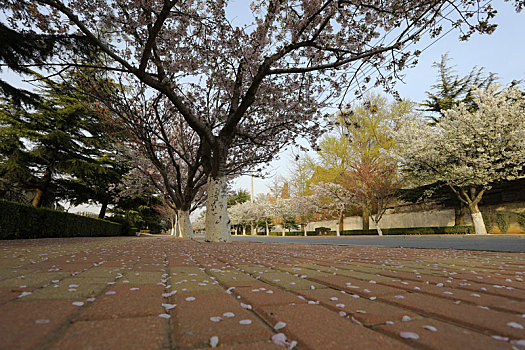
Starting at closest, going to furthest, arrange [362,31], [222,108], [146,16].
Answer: [146,16]
[362,31]
[222,108]

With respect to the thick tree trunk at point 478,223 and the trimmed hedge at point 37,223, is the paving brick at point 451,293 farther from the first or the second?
the thick tree trunk at point 478,223

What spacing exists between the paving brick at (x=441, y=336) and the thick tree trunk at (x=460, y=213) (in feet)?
79.3

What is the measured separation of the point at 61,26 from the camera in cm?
669

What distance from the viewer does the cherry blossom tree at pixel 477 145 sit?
48.9 ft

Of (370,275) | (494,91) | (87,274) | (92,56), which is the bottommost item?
(370,275)

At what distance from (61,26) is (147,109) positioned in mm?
6188

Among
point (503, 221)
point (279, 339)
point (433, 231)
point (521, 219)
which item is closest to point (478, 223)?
point (433, 231)

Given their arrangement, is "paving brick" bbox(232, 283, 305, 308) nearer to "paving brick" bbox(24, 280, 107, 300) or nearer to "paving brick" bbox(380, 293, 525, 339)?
"paving brick" bbox(380, 293, 525, 339)

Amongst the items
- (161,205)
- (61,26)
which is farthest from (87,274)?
(161,205)

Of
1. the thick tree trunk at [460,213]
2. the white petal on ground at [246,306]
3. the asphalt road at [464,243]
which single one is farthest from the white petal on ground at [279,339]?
the thick tree trunk at [460,213]

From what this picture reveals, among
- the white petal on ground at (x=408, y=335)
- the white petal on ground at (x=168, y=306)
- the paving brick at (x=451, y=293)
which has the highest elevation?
the white petal on ground at (x=168, y=306)

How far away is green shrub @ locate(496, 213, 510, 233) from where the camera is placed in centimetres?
1780

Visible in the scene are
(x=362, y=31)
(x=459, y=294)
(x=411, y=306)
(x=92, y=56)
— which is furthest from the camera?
(x=92, y=56)

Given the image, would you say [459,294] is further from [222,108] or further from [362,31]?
[222,108]
